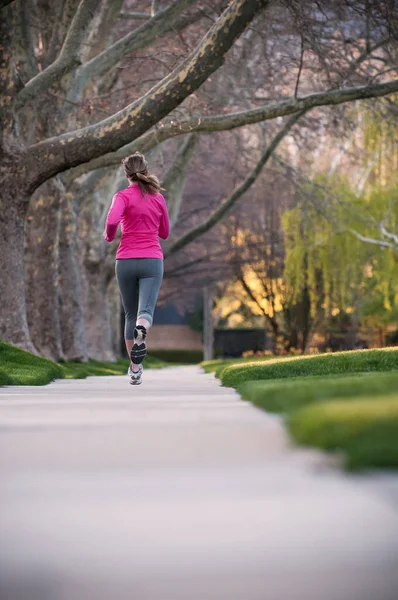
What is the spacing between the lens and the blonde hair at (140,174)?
971cm

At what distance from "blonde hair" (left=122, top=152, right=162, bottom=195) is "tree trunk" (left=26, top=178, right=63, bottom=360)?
26.6 feet

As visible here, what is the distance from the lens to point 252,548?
263cm

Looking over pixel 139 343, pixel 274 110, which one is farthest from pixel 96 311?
pixel 139 343

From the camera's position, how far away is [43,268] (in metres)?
17.7

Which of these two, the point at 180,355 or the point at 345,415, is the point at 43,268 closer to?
the point at 345,415

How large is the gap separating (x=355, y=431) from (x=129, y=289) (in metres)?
6.38

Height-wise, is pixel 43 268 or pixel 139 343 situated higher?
pixel 43 268

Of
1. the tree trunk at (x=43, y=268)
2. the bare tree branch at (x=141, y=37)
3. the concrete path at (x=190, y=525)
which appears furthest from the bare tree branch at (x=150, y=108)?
the concrete path at (x=190, y=525)

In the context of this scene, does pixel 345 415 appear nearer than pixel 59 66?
Yes

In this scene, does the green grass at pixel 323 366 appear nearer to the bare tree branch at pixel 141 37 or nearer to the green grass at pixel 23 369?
the green grass at pixel 23 369

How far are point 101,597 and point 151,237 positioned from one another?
24.8ft

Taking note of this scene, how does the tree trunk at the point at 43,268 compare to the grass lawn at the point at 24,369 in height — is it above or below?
above

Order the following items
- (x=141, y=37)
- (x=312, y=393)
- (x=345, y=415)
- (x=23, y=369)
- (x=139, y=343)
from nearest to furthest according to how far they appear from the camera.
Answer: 1. (x=345, y=415)
2. (x=312, y=393)
3. (x=139, y=343)
4. (x=23, y=369)
5. (x=141, y=37)

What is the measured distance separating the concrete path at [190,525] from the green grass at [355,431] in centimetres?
9
